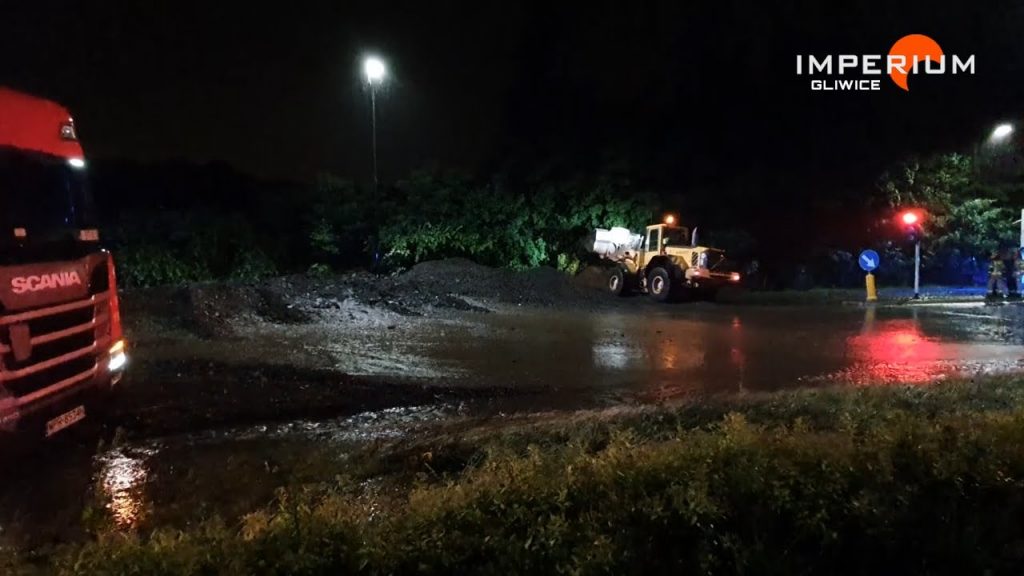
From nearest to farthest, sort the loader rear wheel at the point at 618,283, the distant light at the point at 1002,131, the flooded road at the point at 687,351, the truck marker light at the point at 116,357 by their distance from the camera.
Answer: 1. the truck marker light at the point at 116,357
2. the flooded road at the point at 687,351
3. the loader rear wheel at the point at 618,283
4. the distant light at the point at 1002,131

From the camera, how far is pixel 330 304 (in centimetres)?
2052

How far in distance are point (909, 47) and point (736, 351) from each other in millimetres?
22819

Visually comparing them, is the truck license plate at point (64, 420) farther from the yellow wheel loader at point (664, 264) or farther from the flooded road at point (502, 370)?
the yellow wheel loader at point (664, 264)

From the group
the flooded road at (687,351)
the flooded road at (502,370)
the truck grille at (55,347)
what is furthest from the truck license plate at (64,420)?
the flooded road at (687,351)

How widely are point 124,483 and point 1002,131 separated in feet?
115

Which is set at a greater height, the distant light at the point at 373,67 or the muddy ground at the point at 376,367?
the distant light at the point at 373,67

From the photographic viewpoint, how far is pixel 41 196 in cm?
777

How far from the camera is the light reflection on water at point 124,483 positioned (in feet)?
21.1

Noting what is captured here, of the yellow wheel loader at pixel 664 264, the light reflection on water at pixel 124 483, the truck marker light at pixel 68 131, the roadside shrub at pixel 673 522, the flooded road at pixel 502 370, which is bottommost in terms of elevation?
the light reflection on water at pixel 124 483

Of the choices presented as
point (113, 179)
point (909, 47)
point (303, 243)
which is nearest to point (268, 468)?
point (303, 243)

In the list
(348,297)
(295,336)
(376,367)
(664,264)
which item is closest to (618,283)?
(664,264)

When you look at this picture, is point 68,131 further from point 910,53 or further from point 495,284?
point 910,53

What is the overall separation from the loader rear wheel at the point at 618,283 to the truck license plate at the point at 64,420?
20730 millimetres

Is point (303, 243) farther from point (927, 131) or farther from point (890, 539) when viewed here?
point (890, 539)
